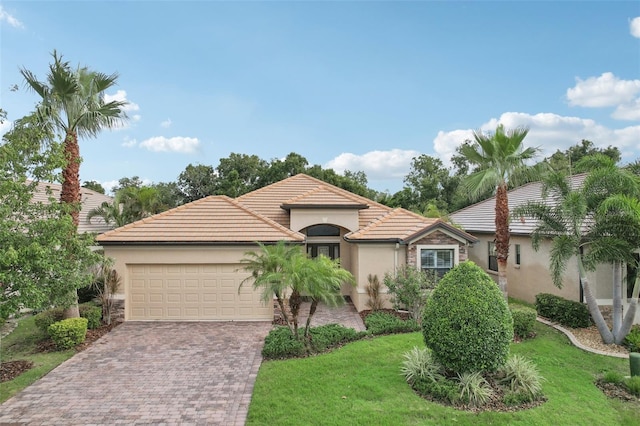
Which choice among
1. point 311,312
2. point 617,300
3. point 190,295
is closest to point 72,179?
point 190,295

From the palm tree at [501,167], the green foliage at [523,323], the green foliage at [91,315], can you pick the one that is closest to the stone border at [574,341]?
the green foliage at [523,323]

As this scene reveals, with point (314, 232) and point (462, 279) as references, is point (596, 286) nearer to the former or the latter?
point (462, 279)

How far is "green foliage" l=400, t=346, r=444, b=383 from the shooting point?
786 cm

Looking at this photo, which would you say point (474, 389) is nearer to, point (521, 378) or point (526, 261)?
point (521, 378)

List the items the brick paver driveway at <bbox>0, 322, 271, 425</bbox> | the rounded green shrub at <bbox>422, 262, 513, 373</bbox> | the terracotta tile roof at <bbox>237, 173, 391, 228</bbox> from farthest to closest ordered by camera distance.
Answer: the terracotta tile roof at <bbox>237, 173, 391, 228</bbox> → the rounded green shrub at <bbox>422, 262, 513, 373</bbox> → the brick paver driveway at <bbox>0, 322, 271, 425</bbox>

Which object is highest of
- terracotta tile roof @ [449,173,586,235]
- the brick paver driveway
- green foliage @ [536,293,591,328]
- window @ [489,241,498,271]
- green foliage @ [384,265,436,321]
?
terracotta tile roof @ [449,173,586,235]

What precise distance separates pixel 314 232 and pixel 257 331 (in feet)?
23.2

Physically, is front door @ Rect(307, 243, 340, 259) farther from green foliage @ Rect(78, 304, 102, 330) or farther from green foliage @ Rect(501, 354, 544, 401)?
green foliage @ Rect(501, 354, 544, 401)

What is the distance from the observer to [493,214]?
21781 millimetres

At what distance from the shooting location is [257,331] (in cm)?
1263

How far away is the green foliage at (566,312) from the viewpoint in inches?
490

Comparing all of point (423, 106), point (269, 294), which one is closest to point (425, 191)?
point (423, 106)

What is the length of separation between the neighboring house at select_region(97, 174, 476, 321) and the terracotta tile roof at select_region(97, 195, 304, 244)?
0.04 meters

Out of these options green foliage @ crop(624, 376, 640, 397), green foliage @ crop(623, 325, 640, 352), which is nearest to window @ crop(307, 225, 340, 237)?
green foliage @ crop(623, 325, 640, 352)
